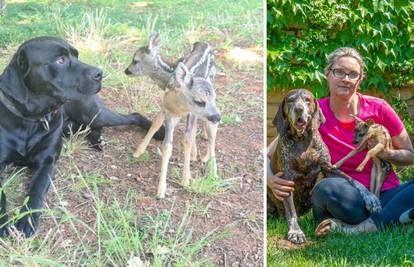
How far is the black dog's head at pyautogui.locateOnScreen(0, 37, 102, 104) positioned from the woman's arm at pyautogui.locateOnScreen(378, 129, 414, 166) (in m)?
2.01

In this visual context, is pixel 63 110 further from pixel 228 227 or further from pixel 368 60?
pixel 368 60

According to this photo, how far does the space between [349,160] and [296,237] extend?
630 millimetres

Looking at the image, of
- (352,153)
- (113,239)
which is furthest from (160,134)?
(352,153)

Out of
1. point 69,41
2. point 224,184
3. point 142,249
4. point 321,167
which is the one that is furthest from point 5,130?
point 321,167

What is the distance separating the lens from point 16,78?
116 inches

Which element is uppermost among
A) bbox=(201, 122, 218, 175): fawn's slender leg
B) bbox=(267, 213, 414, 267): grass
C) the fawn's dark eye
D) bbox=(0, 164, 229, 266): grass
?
the fawn's dark eye

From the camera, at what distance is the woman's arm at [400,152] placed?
13.9ft

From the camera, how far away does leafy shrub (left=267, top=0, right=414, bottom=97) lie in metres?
6.11

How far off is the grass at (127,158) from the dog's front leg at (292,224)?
1.11 m

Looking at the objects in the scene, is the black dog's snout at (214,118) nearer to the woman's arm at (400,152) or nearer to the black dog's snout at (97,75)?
the black dog's snout at (97,75)

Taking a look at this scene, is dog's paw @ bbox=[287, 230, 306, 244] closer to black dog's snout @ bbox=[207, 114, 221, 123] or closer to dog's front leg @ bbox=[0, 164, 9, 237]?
black dog's snout @ bbox=[207, 114, 221, 123]

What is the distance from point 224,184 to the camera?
3.12 metres

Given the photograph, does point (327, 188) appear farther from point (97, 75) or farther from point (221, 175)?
point (97, 75)

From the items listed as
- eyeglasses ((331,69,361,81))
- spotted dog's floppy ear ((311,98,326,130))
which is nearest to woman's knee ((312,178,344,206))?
spotted dog's floppy ear ((311,98,326,130))
